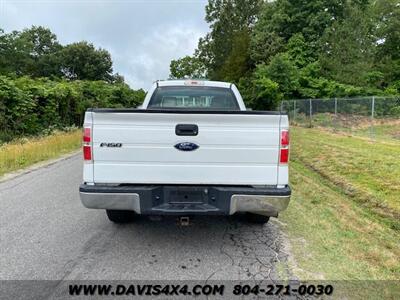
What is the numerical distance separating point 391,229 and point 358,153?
6.11m

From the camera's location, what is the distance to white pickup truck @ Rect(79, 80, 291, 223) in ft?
12.6

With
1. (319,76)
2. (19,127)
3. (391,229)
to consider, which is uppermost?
(319,76)

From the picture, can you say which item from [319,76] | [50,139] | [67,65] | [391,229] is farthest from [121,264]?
[67,65]

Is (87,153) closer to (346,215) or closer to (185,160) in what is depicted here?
(185,160)

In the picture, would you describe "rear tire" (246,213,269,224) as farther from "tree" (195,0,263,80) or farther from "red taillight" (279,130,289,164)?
"tree" (195,0,263,80)

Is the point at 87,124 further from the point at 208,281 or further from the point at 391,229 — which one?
the point at 391,229

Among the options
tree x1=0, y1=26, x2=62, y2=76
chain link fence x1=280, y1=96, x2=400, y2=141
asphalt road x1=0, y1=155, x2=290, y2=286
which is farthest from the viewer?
tree x1=0, y1=26, x2=62, y2=76

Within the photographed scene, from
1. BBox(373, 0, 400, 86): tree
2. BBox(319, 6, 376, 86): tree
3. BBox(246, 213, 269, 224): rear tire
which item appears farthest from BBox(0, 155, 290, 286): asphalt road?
BBox(373, 0, 400, 86): tree

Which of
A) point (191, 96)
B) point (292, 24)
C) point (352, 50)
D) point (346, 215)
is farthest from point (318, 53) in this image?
point (346, 215)

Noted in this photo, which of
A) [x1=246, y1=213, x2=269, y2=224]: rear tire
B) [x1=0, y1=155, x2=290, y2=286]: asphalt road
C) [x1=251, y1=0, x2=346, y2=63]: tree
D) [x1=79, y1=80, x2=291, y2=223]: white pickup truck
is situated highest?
[x1=251, y1=0, x2=346, y2=63]: tree

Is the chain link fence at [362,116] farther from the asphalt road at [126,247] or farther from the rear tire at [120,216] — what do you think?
the rear tire at [120,216]

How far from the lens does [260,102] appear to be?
3055 centimetres

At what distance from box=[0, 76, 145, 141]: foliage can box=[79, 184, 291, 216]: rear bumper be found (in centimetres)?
1114

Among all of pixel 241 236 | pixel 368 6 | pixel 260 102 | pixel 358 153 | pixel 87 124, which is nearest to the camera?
pixel 87 124
